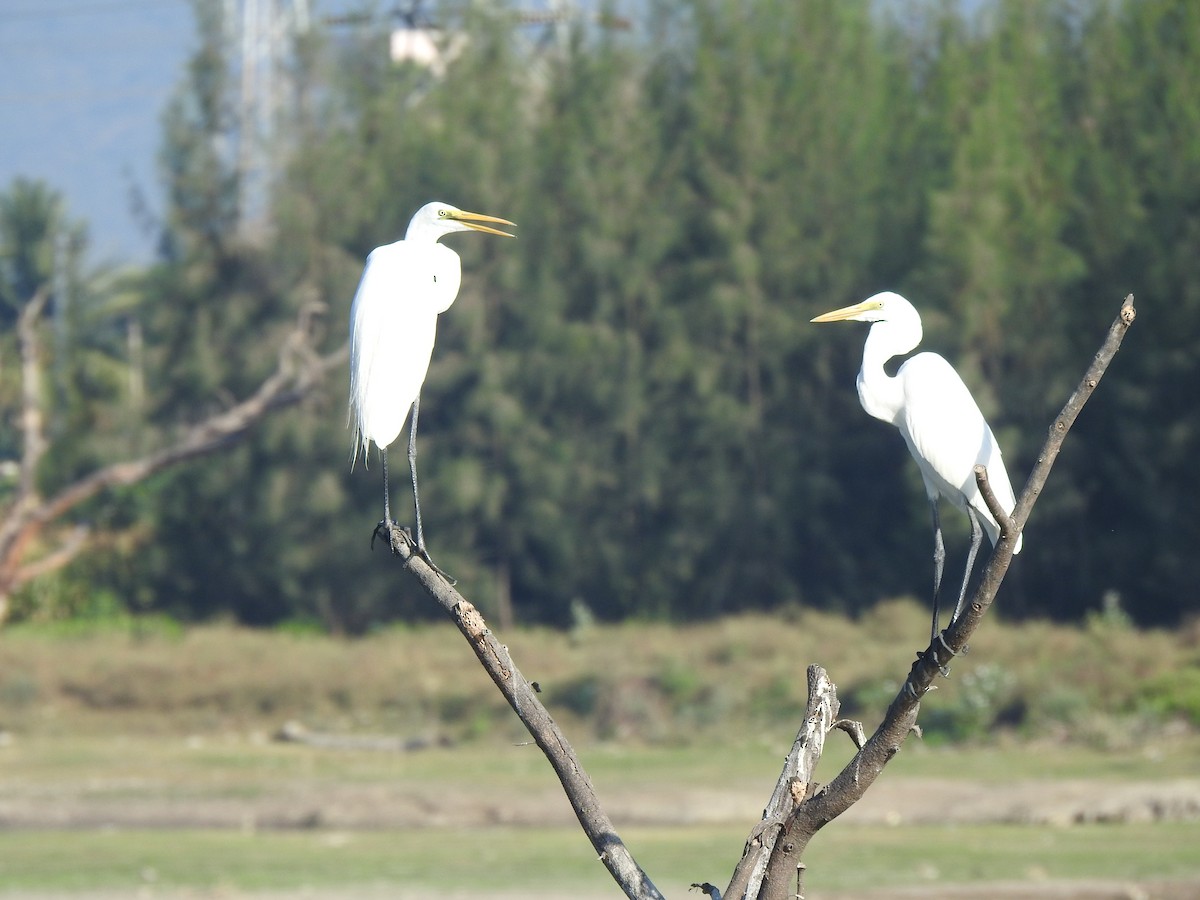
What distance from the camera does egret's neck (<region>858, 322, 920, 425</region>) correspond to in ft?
10.8

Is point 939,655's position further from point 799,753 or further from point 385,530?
point 385,530

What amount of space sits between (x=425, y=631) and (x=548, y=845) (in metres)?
8.71

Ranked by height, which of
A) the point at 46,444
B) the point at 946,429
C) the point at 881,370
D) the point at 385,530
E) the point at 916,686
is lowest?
the point at 46,444

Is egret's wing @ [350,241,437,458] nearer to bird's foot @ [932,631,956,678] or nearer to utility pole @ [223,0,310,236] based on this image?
bird's foot @ [932,631,956,678]

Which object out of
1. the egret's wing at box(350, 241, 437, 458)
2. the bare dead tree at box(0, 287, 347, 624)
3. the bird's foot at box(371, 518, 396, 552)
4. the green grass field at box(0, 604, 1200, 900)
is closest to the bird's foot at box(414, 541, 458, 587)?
the bird's foot at box(371, 518, 396, 552)

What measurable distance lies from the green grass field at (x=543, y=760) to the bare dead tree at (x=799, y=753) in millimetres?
6213

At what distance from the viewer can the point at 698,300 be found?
18.8 meters

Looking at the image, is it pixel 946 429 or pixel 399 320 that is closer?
pixel 946 429

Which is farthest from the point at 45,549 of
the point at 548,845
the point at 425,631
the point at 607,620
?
the point at 548,845

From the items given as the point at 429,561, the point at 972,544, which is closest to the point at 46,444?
the point at 429,561

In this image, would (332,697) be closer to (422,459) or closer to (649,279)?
(422,459)

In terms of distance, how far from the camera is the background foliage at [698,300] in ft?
55.1

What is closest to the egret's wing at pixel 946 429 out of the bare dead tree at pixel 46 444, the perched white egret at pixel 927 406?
the perched white egret at pixel 927 406

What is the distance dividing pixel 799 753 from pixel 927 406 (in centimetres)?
101
